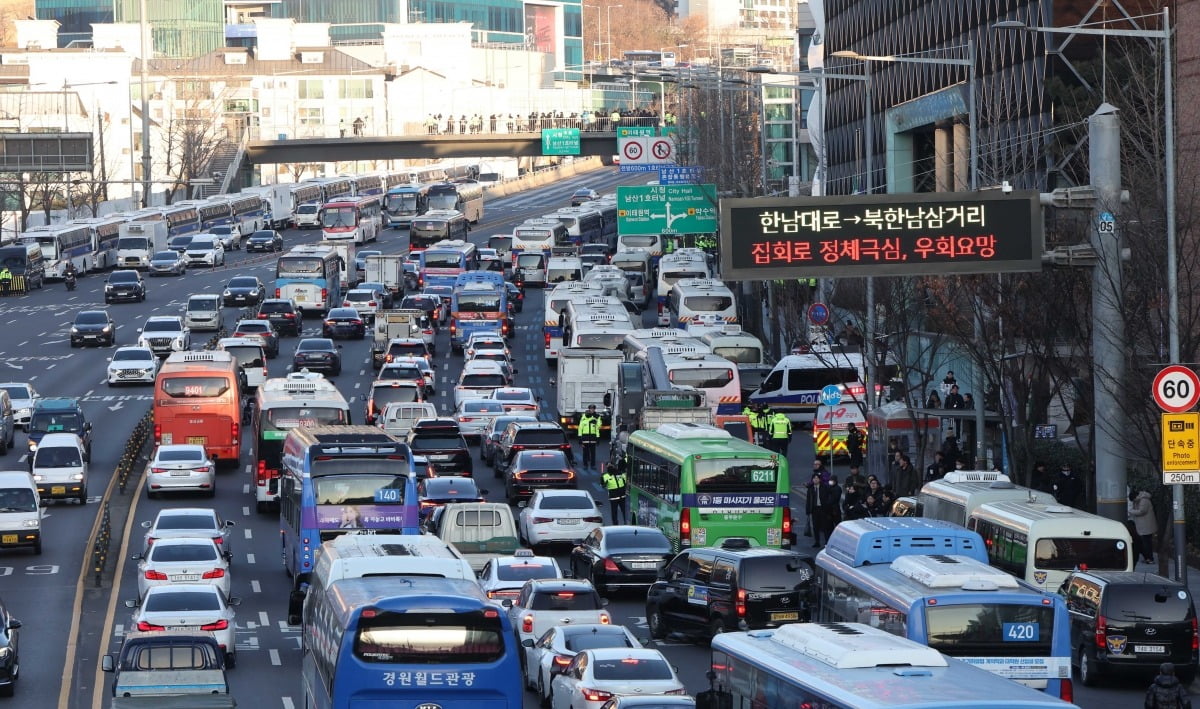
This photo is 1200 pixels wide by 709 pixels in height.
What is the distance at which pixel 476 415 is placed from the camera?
182 feet

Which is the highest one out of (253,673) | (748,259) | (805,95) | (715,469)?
(805,95)

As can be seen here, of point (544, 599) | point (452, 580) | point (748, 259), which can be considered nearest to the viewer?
point (452, 580)

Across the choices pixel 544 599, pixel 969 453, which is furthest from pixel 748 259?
pixel 969 453

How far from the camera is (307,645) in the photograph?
76.7 ft

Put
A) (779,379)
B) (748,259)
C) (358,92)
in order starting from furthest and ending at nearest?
(358,92)
(779,379)
(748,259)

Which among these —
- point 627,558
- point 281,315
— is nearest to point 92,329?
point 281,315

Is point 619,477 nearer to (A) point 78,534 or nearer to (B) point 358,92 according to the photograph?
(A) point 78,534

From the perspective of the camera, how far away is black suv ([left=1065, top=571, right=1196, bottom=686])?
2570 cm

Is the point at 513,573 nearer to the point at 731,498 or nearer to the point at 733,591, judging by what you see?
the point at 733,591

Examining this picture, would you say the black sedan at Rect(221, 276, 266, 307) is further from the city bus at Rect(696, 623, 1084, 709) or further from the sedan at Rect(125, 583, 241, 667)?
the city bus at Rect(696, 623, 1084, 709)

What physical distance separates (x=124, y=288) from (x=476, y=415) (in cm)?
3660

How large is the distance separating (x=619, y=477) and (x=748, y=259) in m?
16.0

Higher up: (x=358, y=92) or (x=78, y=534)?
(x=358, y=92)

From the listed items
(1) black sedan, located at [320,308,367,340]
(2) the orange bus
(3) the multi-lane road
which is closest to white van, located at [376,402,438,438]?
(3) the multi-lane road
